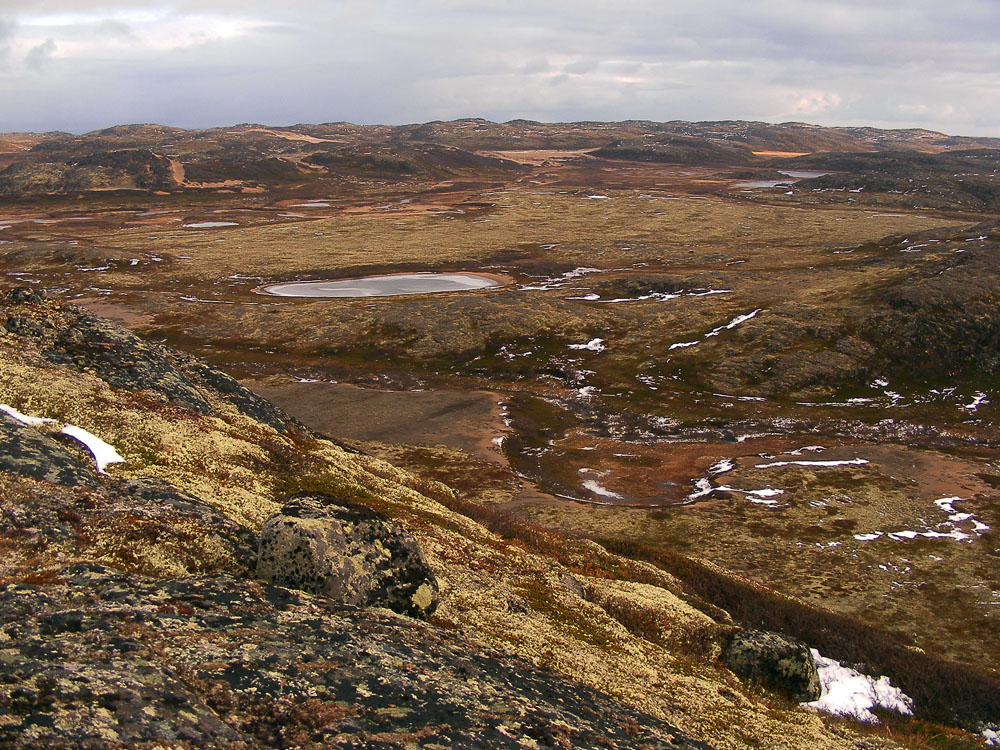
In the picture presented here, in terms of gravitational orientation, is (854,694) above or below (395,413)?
above

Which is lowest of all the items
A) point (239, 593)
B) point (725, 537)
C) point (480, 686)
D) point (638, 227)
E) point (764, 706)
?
point (725, 537)

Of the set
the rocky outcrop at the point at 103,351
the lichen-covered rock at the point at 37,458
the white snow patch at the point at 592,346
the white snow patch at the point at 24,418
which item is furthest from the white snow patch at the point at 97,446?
the white snow patch at the point at 592,346

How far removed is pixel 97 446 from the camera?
70.6 ft

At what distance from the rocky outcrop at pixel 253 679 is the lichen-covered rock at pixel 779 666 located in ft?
22.2

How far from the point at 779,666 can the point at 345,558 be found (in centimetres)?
1390

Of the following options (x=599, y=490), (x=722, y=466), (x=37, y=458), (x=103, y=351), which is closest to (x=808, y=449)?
(x=722, y=466)

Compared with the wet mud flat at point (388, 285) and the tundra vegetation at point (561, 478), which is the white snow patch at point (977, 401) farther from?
the wet mud flat at point (388, 285)

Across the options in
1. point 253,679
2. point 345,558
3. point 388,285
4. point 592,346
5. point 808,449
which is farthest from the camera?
point 388,285

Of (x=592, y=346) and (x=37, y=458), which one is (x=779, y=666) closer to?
(x=37, y=458)

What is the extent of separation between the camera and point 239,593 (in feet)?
49.3

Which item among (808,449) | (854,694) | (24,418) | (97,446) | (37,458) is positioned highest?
(24,418)

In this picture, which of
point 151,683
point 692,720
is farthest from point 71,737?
point 692,720

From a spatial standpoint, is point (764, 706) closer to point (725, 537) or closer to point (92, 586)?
point (92, 586)

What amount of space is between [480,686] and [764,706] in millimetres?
9494
